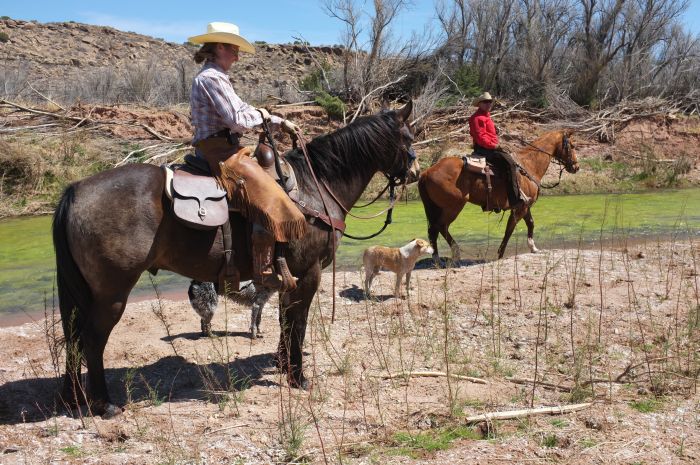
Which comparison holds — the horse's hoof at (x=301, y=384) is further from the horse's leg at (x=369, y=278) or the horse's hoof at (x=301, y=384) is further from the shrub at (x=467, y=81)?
the shrub at (x=467, y=81)

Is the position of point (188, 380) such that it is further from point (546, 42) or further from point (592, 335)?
point (546, 42)

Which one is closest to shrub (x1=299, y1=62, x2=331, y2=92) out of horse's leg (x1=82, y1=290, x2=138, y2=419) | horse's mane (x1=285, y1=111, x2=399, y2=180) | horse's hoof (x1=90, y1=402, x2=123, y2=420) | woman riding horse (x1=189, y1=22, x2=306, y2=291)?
horse's mane (x1=285, y1=111, x2=399, y2=180)

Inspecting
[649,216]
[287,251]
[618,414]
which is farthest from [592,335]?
[649,216]

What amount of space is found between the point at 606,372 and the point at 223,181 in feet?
13.0

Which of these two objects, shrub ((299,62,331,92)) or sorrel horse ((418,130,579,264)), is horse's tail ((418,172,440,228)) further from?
shrub ((299,62,331,92))

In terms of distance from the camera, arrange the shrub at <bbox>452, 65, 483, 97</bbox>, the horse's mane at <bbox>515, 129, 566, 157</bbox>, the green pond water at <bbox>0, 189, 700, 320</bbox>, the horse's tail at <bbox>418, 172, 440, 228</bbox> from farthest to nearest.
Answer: the shrub at <bbox>452, 65, 483, 97</bbox> → the horse's mane at <bbox>515, 129, 566, 157</bbox> → the horse's tail at <bbox>418, 172, 440, 228</bbox> → the green pond water at <bbox>0, 189, 700, 320</bbox>

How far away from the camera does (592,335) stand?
734 cm

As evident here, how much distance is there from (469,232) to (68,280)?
35.5 feet

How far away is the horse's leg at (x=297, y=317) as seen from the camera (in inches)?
Result: 241

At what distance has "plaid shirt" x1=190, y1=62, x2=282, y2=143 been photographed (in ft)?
17.8

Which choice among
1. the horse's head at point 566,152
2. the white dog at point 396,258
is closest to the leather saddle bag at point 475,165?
the horse's head at point 566,152

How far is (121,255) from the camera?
5.23 m

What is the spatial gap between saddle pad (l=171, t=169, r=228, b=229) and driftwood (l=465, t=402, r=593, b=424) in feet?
8.52

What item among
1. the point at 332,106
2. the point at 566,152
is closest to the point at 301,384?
the point at 566,152
